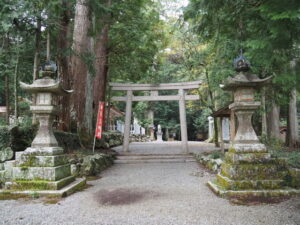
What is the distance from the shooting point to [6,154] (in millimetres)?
4918

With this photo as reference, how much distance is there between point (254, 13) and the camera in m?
3.58

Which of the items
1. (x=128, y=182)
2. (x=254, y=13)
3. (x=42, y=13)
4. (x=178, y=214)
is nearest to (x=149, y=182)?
(x=128, y=182)

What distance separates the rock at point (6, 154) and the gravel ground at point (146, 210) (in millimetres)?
1801

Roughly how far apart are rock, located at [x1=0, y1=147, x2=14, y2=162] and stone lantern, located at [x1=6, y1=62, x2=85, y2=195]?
1324mm

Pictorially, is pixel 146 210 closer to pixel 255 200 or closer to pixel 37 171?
pixel 255 200

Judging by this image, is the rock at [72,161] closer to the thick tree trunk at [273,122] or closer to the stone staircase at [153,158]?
the stone staircase at [153,158]

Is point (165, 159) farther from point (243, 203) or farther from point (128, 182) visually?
point (243, 203)

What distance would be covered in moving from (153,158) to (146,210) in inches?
218

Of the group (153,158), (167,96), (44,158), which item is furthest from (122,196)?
(167,96)

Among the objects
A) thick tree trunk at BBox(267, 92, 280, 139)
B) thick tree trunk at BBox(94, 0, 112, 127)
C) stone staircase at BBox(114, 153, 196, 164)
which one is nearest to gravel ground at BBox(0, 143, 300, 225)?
stone staircase at BBox(114, 153, 196, 164)

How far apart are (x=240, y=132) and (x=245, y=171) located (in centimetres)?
71

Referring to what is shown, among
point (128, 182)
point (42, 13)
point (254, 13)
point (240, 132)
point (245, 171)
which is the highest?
point (42, 13)

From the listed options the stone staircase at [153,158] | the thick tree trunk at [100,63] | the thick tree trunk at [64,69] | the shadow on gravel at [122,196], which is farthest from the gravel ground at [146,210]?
the thick tree trunk at [100,63]

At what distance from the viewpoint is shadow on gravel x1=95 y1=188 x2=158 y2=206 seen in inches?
137
